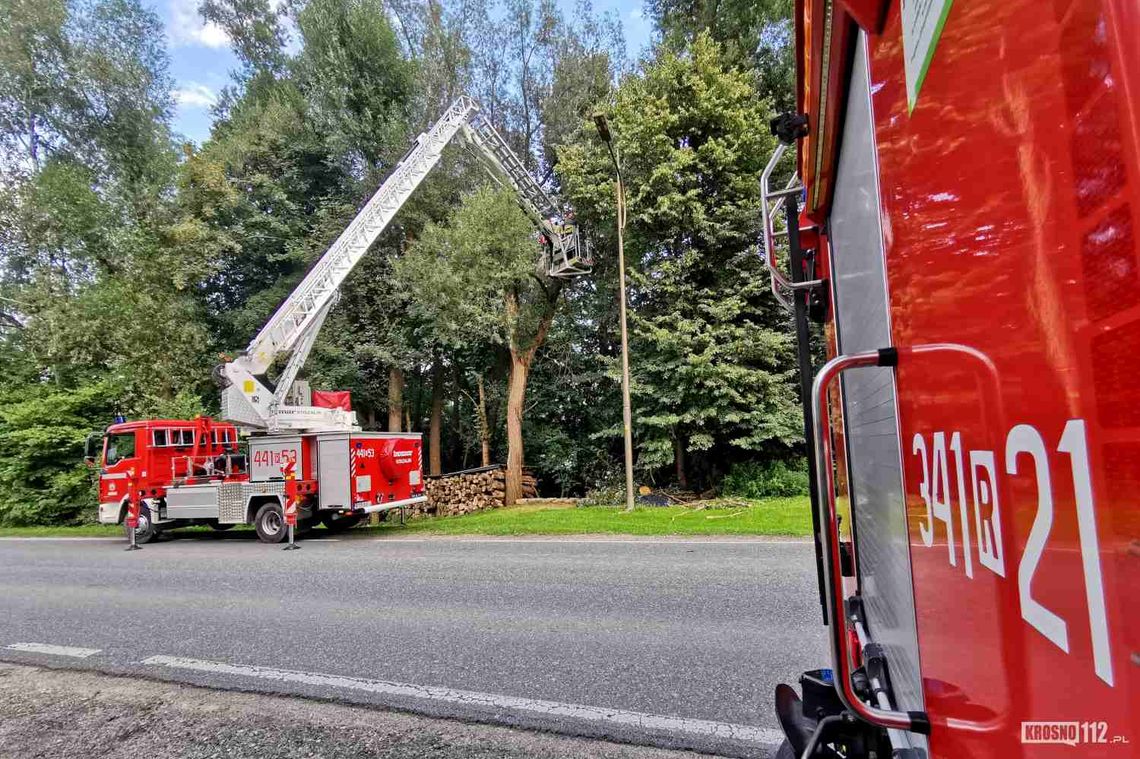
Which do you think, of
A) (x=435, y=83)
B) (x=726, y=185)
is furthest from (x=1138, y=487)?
(x=435, y=83)

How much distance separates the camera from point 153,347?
57.9ft

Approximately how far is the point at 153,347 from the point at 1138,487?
70.2 ft

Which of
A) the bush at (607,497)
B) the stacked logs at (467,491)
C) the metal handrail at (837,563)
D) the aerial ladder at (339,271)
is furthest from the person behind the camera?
the stacked logs at (467,491)

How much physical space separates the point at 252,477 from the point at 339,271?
4502mm

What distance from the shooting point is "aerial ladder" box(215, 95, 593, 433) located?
37.4 ft

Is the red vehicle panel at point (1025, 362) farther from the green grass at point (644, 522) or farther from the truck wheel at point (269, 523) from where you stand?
the truck wheel at point (269, 523)

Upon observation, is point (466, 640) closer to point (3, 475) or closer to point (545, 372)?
point (545, 372)

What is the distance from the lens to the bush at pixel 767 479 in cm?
1422

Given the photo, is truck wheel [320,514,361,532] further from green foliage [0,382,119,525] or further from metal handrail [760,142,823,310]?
metal handrail [760,142,823,310]

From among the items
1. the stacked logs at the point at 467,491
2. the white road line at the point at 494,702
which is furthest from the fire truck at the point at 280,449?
the white road line at the point at 494,702

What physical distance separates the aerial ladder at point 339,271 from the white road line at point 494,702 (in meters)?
7.55

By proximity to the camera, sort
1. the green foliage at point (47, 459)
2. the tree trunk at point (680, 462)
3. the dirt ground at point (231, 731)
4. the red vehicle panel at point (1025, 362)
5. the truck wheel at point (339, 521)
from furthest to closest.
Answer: the green foliage at point (47, 459), the tree trunk at point (680, 462), the truck wheel at point (339, 521), the dirt ground at point (231, 731), the red vehicle panel at point (1025, 362)

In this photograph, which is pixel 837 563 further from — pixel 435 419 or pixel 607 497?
pixel 435 419

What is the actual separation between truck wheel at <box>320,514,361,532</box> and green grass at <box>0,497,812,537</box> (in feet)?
0.96
